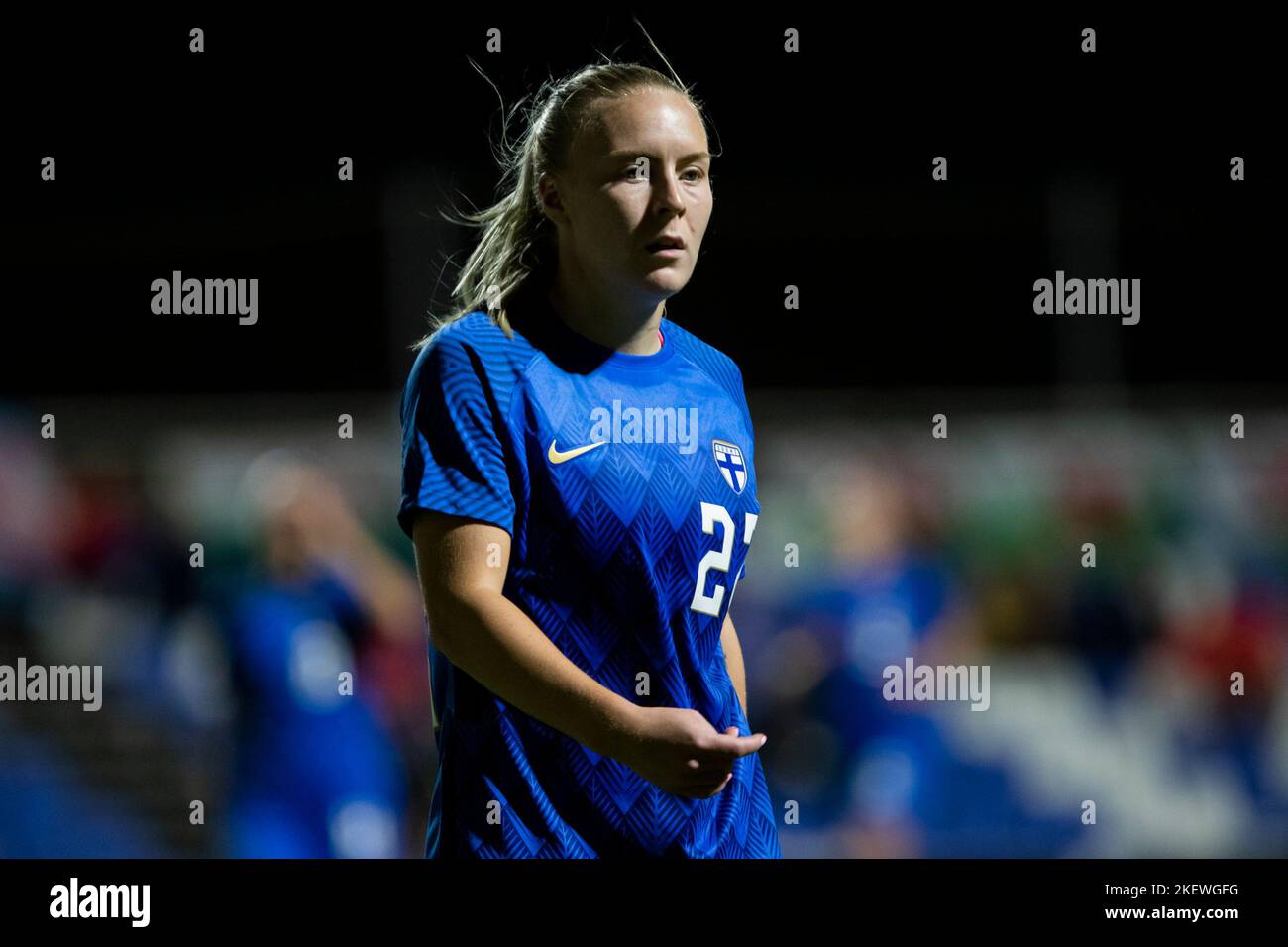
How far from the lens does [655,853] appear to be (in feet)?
6.14

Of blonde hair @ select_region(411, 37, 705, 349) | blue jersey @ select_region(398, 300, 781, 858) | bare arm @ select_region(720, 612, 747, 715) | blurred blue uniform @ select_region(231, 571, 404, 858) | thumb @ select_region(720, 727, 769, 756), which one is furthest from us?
blurred blue uniform @ select_region(231, 571, 404, 858)

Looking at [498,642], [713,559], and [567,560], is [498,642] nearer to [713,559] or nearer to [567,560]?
[567,560]

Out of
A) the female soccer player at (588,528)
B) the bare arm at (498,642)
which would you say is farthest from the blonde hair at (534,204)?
the bare arm at (498,642)

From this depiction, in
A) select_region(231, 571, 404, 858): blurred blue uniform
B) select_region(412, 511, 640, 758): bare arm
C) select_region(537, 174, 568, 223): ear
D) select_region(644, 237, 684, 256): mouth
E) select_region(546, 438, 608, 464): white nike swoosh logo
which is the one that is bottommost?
select_region(231, 571, 404, 858): blurred blue uniform

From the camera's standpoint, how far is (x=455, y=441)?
1785 millimetres

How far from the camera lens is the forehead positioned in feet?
6.18

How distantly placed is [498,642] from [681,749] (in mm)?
254

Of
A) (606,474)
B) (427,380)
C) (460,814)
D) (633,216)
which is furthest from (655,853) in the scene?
(633,216)

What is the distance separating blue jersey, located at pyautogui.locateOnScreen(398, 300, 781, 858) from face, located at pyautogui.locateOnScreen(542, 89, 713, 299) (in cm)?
12

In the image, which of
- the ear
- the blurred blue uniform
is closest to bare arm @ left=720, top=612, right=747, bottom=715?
the ear

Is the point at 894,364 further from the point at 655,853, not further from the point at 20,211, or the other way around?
the point at 655,853

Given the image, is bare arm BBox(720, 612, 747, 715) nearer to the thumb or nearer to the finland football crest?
the finland football crest

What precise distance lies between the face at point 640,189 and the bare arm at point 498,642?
41 centimetres

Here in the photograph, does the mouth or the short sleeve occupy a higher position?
the mouth
